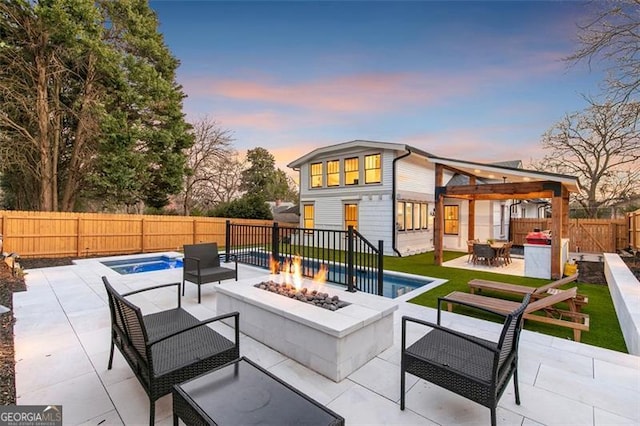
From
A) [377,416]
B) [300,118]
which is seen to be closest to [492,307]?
[377,416]

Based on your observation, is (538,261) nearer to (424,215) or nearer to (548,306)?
(548,306)

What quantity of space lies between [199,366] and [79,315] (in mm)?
3571

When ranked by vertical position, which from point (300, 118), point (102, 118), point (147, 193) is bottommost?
point (147, 193)

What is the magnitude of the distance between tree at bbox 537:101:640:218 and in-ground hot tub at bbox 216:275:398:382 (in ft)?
66.6

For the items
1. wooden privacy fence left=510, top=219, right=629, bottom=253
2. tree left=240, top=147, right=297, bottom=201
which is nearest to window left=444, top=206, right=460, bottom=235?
wooden privacy fence left=510, top=219, right=629, bottom=253

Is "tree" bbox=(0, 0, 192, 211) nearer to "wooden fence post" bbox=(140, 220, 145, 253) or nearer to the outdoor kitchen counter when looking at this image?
"wooden fence post" bbox=(140, 220, 145, 253)

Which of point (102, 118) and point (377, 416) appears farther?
point (102, 118)

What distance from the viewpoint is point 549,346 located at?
3553 mm

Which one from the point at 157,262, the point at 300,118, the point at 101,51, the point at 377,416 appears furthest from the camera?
the point at 300,118

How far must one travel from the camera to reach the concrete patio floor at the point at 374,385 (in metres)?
2.26

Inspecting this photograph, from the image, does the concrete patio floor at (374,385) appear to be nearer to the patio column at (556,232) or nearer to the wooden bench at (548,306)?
the wooden bench at (548,306)

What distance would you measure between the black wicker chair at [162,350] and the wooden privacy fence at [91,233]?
34.5 ft

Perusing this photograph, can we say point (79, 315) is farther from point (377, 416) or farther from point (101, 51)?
point (101, 51)

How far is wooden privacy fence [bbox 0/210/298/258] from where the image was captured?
968 centimetres
